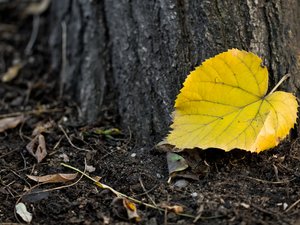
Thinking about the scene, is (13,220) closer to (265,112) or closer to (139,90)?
(139,90)

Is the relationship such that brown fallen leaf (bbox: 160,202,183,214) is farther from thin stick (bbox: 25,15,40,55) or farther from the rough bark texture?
thin stick (bbox: 25,15,40,55)

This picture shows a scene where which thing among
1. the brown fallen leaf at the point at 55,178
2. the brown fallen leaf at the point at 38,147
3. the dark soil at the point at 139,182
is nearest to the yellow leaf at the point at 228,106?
the dark soil at the point at 139,182

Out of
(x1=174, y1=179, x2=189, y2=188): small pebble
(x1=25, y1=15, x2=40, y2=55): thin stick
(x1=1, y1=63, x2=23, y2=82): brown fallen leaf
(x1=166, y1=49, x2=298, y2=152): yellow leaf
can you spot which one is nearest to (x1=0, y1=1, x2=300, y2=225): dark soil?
(x1=174, y1=179, x2=189, y2=188): small pebble

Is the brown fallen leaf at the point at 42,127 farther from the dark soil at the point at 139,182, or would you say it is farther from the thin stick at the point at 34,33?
the thin stick at the point at 34,33

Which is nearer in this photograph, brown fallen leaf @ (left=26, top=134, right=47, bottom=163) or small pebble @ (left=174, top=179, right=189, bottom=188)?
small pebble @ (left=174, top=179, right=189, bottom=188)

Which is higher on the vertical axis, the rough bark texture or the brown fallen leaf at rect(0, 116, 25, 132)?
the rough bark texture
